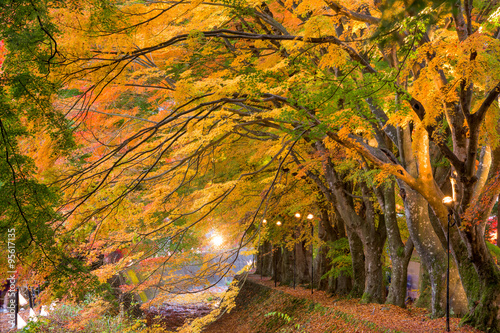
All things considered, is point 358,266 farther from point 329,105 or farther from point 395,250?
point 329,105

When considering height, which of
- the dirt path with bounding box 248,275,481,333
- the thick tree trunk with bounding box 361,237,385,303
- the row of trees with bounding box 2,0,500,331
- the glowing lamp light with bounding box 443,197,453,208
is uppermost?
the row of trees with bounding box 2,0,500,331

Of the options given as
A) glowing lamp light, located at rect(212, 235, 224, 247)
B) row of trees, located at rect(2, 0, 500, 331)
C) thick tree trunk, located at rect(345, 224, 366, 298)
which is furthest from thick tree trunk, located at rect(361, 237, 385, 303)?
glowing lamp light, located at rect(212, 235, 224, 247)

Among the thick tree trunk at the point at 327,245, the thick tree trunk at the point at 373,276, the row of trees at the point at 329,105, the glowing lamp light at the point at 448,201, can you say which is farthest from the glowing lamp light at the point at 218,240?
the glowing lamp light at the point at 448,201

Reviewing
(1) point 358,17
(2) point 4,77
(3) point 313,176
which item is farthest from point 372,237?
(2) point 4,77

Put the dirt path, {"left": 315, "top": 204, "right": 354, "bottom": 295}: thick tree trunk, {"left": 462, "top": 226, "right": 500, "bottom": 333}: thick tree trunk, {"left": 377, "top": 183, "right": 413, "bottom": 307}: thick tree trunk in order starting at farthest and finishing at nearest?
{"left": 315, "top": 204, "right": 354, "bottom": 295}: thick tree trunk → {"left": 377, "top": 183, "right": 413, "bottom": 307}: thick tree trunk → the dirt path → {"left": 462, "top": 226, "right": 500, "bottom": 333}: thick tree trunk

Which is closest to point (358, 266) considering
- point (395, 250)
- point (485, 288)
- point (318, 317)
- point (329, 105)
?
point (318, 317)

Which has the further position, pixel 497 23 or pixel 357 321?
pixel 357 321

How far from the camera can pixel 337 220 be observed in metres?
17.0

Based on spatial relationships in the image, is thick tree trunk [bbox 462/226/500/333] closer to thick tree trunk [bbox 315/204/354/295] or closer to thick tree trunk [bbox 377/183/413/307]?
thick tree trunk [bbox 377/183/413/307]

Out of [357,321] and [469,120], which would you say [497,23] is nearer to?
[469,120]

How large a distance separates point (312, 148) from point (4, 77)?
33.8 feet

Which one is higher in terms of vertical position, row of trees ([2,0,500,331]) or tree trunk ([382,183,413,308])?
row of trees ([2,0,500,331])

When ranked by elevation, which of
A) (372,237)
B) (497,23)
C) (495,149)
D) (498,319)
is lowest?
(498,319)

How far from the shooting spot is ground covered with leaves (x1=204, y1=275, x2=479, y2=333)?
9.67 metres
